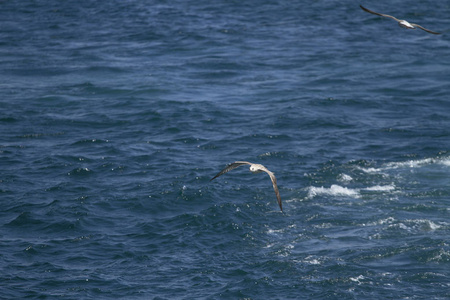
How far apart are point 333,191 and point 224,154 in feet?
18.2

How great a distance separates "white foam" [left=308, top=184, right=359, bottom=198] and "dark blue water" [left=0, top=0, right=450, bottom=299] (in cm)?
8

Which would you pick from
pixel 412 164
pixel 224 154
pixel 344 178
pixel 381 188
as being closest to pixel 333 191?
pixel 344 178

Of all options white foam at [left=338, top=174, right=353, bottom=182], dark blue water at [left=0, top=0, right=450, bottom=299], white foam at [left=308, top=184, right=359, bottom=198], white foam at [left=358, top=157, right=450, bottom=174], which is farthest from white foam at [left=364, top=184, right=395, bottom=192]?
white foam at [left=358, top=157, right=450, bottom=174]

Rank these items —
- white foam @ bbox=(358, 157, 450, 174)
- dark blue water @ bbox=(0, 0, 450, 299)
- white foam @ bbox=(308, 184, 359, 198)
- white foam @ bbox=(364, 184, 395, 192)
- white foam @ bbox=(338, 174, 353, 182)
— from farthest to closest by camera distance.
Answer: white foam @ bbox=(358, 157, 450, 174) < white foam @ bbox=(338, 174, 353, 182) < white foam @ bbox=(364, 184, 395, 192) < white foam @ bbox=(308, 184, 359, 198) < dark blue water @ bbox=(0, 0, 450, 299)

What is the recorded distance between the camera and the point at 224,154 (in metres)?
29.4

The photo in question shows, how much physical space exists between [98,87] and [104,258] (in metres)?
17.8

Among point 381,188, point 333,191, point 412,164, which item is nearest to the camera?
point 333,191

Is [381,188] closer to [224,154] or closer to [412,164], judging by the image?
[412,164]

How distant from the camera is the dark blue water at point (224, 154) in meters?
20.7

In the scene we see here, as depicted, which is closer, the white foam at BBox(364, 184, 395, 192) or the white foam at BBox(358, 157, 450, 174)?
the white foam at BBox(364, 184, 395, 192)

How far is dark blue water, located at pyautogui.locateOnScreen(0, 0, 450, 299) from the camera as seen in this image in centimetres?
2069

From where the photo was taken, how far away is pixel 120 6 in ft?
176

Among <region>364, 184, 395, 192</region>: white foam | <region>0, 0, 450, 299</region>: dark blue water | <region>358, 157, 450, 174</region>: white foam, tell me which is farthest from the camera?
<region>358, 157, 450, 174</region>: white foam

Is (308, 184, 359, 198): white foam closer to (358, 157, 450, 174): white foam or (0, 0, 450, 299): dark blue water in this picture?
(0, 0, 450, 299): dark blue water
